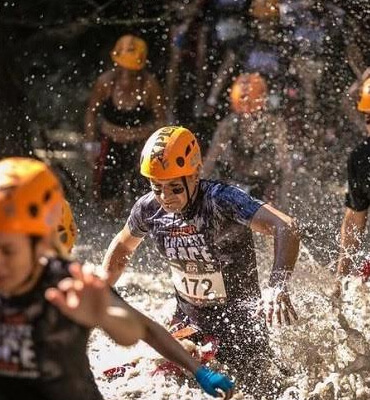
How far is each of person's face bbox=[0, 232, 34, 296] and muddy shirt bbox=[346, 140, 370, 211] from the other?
12.3 ft

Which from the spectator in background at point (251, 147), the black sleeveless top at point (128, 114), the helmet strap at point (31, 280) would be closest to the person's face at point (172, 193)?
the helmet strap at point (31, 280)

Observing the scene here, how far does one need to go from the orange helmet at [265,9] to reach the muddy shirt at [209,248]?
17.3 feet

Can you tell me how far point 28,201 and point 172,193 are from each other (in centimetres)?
224

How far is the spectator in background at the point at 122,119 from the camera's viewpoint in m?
9.78

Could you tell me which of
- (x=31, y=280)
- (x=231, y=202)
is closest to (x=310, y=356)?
(x=231, y=202)

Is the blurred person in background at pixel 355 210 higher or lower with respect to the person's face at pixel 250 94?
higher

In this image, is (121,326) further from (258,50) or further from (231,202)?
(258,50)

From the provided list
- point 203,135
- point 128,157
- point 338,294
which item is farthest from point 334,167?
point 338,294

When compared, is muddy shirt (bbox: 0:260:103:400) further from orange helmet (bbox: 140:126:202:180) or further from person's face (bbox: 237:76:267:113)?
person's face (bbox: 237:76:267:113)

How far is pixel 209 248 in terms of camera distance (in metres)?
5.17

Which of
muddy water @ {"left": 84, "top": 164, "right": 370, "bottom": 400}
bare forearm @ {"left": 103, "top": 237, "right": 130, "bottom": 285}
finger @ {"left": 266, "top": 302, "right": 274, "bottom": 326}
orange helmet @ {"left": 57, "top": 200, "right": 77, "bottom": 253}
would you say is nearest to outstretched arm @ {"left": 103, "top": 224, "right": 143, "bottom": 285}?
bare forearm @ {"left": 103, "top": 237, "right": 130, "bottom": 285}

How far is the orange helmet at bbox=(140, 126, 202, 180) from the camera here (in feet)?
Answer: 16.9

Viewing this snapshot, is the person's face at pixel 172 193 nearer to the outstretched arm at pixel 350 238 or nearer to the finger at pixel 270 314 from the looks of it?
the finger at pixel 270 314

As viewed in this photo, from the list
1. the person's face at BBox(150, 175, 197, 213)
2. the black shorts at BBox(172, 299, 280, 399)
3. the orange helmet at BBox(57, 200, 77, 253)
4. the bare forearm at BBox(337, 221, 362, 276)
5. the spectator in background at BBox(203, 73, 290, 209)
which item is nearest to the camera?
the orange helmet at BBox(57, 200, 77, 253)
